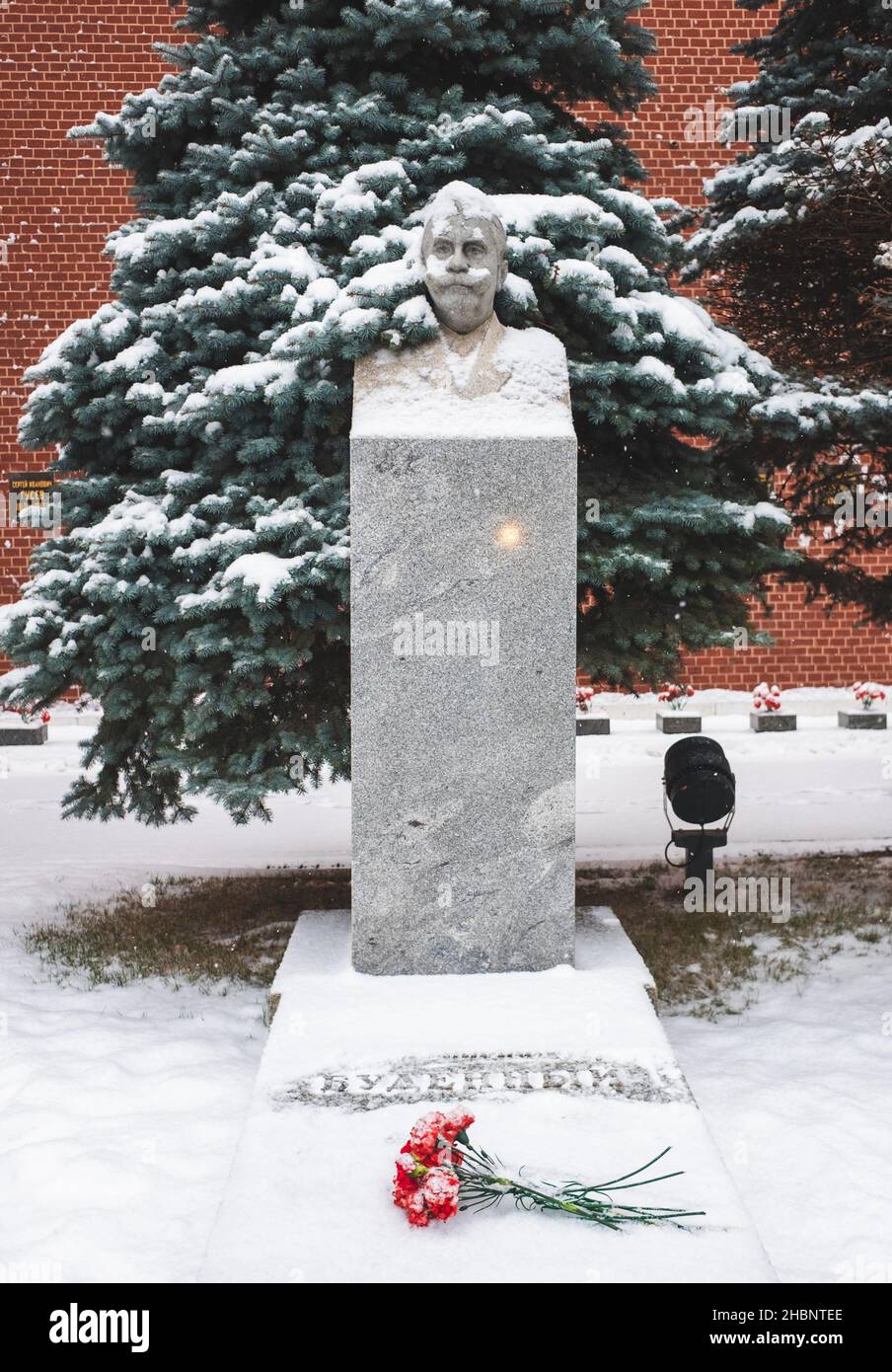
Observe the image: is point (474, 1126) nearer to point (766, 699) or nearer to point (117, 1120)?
point (117, 1120)

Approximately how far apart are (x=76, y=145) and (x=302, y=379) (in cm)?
772

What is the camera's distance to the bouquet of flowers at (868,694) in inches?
426

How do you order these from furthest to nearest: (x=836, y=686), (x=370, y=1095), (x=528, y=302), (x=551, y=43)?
(x=836, y=686) < (x=551, y=43) < (x=528, y=302) < (x=370, y=1095)

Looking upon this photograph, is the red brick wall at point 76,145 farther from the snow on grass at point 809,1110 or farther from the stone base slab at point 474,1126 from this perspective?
the stone base slab at point 474,1126

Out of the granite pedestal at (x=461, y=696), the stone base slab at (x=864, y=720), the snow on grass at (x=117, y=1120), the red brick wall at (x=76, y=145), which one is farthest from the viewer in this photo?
the stone base slab at (x=864, y=720)

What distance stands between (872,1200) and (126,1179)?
197cm

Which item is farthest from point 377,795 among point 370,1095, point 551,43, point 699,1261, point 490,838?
point 551,43

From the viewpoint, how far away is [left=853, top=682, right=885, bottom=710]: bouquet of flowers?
35.5 ft

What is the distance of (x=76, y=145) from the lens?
10.8m

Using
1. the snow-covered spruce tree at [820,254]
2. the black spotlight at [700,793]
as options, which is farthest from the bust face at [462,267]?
the black spotlight at [700,793]

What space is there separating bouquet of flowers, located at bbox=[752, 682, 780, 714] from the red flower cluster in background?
335 inches

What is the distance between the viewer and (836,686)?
37.2 ft

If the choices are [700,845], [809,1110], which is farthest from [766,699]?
[809,1110]

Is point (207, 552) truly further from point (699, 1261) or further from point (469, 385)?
point (699, 1261)
